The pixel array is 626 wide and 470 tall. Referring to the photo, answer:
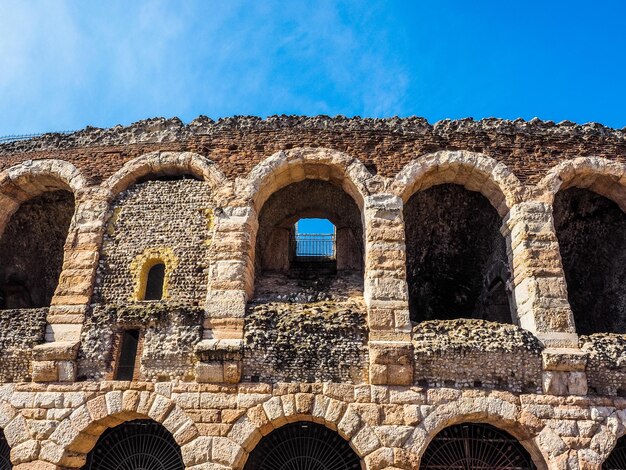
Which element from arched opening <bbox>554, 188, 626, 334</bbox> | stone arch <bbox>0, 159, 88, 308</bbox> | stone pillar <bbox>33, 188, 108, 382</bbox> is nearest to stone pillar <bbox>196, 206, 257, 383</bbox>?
stone pillar <bbox>33, 188, 108, 382</bbox>

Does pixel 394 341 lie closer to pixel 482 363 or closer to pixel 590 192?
pixel 482 363

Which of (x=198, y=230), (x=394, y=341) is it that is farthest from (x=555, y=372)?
(x=198, y=230)

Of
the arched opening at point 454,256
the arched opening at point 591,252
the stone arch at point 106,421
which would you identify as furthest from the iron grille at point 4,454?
the arched opening at point 591,252

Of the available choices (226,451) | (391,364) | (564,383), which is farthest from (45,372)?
(564,383)

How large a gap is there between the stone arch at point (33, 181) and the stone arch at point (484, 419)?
649 cm

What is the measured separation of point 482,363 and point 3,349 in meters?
6.65

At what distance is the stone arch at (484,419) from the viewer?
6.76 metres

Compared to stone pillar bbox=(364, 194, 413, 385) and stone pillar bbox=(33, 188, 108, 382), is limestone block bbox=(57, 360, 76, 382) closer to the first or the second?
stone pillar bbox=(33, 188, 108, 382)

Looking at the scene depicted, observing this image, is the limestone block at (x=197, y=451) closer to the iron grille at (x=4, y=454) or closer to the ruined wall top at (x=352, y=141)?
the iron grille at (x=4, y=454)

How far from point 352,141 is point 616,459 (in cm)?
589

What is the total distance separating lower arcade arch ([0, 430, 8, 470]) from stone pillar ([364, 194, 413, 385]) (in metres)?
5.18

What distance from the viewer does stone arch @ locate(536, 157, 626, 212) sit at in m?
8.42

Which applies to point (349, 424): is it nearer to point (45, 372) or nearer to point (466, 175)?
point (45, 372)

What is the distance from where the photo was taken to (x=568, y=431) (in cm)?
678
